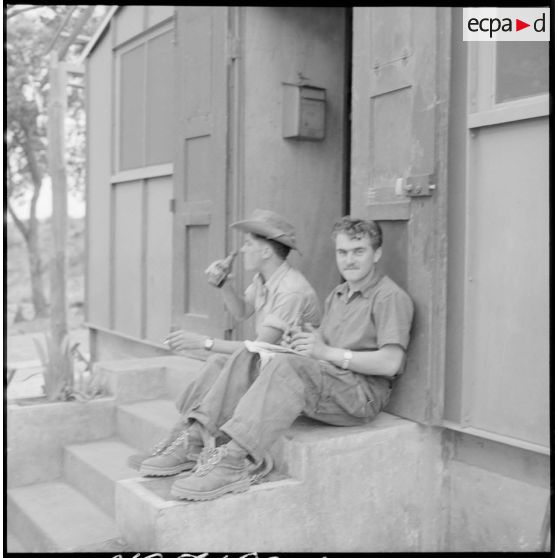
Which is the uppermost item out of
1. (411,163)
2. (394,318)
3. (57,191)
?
(57,191)

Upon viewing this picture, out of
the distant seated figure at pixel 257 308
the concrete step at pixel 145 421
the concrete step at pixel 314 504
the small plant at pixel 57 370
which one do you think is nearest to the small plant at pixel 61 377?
the small plant at pixel 57 370

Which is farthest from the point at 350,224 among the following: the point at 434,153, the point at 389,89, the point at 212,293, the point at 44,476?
the point at 44,476

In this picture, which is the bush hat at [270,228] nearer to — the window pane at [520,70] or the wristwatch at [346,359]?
the wristwatch at [346,359]

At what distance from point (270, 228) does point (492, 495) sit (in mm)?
1742

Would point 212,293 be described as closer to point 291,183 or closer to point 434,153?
point 291,183

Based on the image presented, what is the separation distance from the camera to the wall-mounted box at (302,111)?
4746mm

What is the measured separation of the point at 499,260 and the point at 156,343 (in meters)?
3.72

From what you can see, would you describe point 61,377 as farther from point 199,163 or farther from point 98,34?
point 98,34

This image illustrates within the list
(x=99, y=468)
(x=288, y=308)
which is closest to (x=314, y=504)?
(x=288, y=308)

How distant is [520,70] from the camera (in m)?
3.14

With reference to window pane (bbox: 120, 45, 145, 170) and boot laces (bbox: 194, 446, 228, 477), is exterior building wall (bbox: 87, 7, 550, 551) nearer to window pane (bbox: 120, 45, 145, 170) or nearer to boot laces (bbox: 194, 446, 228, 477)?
boot laces (bbox: 194, 446, 228, 477)

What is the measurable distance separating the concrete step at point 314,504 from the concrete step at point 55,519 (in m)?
0.74

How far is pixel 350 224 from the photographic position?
11.3 feet

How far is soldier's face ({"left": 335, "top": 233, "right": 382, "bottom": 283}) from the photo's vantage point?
3441 mm
